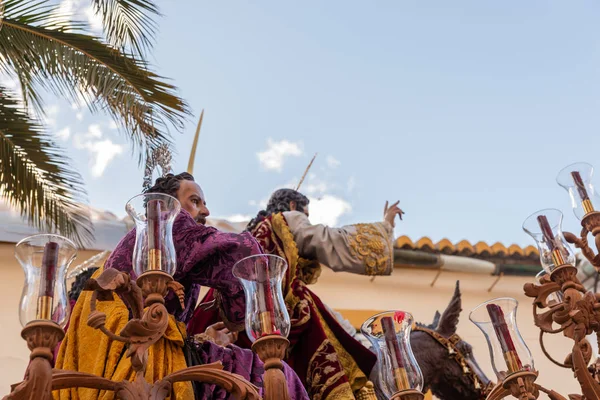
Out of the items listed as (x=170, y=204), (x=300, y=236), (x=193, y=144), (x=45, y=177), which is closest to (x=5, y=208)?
(x=193, y=144)

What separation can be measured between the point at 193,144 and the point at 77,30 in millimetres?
2363

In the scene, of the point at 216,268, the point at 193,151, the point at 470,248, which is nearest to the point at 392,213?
the point at 216,268

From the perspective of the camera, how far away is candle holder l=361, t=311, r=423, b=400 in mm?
3051

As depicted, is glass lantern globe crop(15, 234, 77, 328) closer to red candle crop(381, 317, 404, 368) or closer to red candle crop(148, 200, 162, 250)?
red candle crop(148, 200, 162, 250)

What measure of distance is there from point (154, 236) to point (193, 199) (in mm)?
1681

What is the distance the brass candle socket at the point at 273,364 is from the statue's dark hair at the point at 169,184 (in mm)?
2009

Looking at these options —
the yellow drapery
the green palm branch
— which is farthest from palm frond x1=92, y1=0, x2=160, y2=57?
the yellow drapery

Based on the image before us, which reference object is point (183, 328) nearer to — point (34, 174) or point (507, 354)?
point (507, 354)

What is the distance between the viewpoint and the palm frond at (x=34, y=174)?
5.82m

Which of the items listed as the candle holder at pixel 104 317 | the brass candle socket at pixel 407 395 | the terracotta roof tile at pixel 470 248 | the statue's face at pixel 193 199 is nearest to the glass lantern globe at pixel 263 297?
the candle holder at pixel 104 317

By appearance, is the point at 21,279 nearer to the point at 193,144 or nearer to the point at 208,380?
the point at 193,144

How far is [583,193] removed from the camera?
4.05m

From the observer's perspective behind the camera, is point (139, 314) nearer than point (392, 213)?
Yes

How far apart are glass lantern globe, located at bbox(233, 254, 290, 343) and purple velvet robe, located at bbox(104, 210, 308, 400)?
844 millimetres
